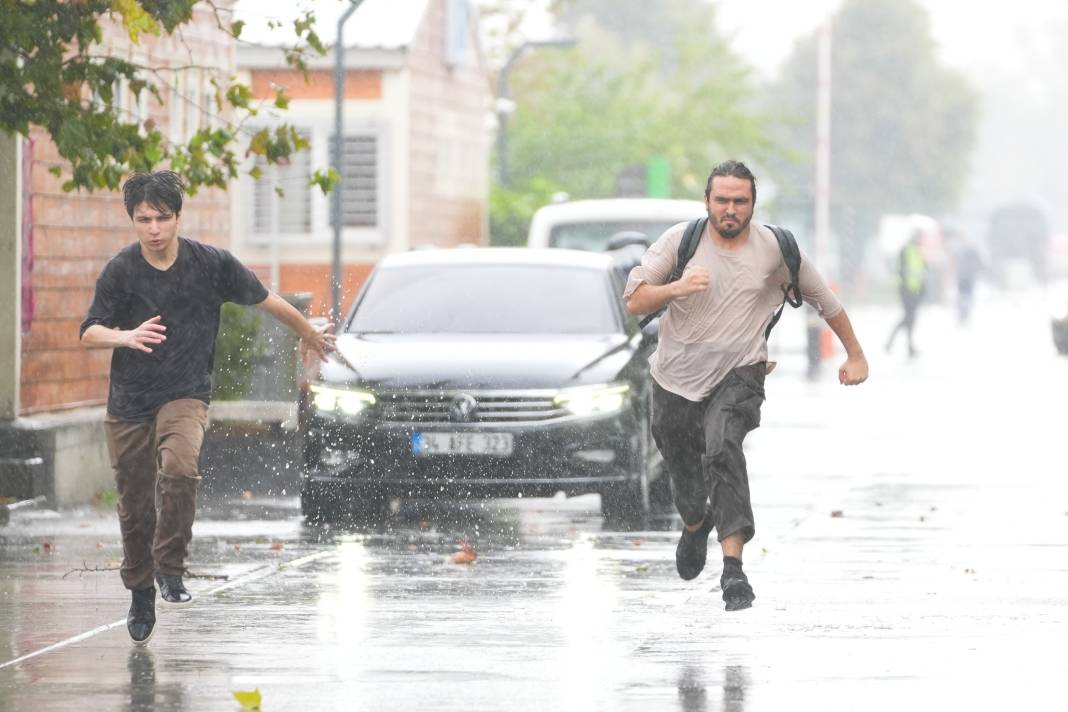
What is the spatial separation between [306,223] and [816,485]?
19.2 meters

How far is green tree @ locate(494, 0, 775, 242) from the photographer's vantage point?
50.5 m

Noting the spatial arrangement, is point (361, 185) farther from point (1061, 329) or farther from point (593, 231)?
point (1061, 329)

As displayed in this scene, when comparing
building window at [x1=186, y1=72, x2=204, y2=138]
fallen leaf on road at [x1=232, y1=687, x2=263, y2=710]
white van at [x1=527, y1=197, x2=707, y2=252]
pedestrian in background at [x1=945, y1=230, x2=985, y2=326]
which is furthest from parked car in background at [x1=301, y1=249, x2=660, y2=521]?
pedestrian in background at [x1=945, y1=230, x2=985, y2=326]

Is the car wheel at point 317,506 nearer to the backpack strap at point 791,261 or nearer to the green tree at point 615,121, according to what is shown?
the backpack strap at point 791,261

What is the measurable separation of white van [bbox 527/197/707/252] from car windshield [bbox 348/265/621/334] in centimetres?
1088

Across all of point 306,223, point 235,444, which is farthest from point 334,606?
point 306,223

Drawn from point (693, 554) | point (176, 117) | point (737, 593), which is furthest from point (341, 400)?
point (176, 117)

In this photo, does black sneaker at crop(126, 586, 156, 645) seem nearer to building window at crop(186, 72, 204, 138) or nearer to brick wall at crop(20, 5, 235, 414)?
brick wall at crop(20, 5, 235, 414)

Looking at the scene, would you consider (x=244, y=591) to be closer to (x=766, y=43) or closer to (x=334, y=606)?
(x=334, y=606)

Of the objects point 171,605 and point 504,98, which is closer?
point 171,605

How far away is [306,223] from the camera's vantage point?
36.0m

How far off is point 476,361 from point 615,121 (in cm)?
3811

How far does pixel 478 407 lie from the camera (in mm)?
14250

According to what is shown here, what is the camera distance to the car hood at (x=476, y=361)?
47.1 feet
